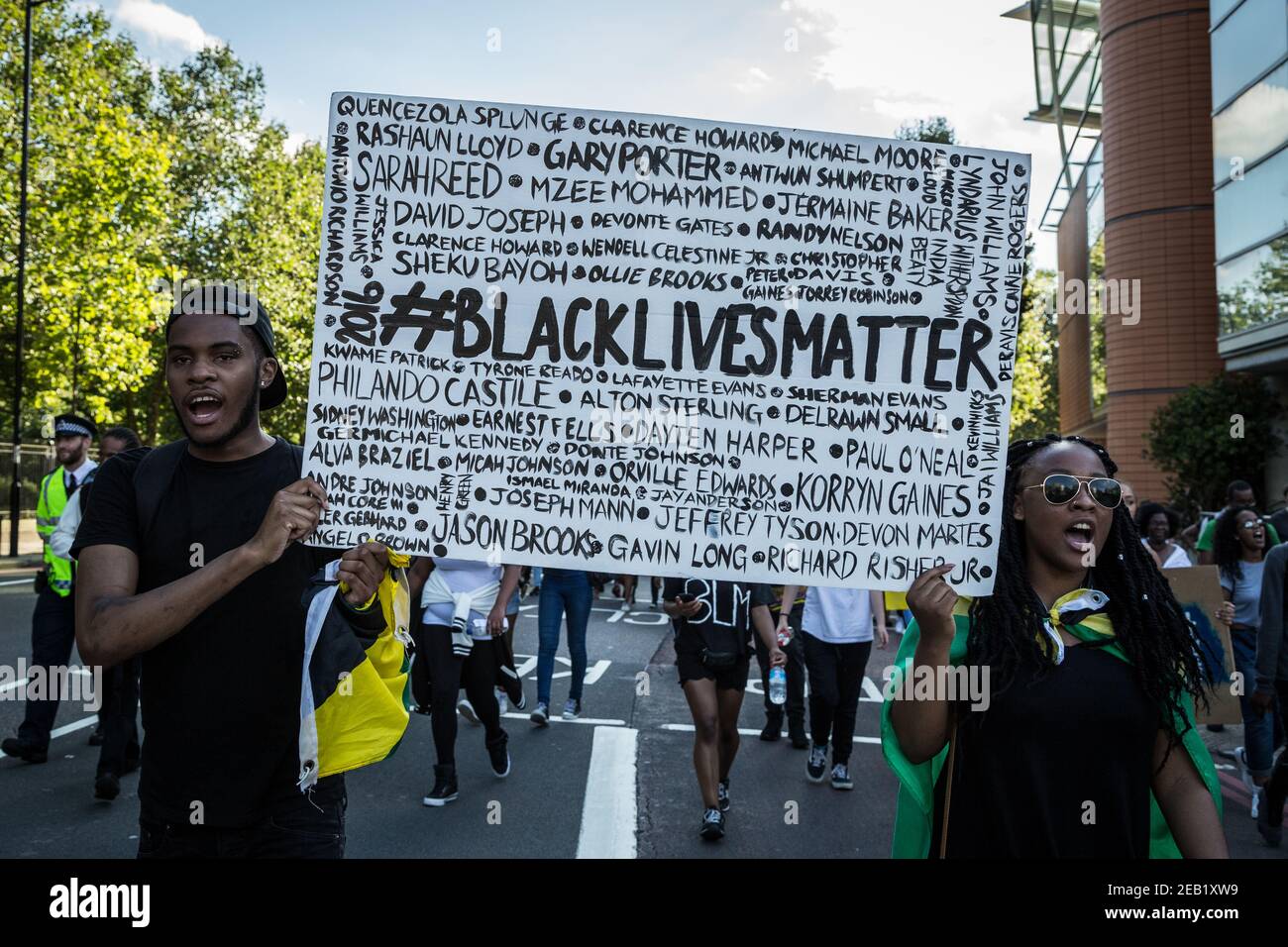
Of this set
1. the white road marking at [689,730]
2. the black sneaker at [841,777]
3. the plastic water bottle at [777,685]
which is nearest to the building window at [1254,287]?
the white road marking at [689,730]

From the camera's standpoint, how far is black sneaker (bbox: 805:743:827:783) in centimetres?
693

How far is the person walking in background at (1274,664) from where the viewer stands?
5516 mm

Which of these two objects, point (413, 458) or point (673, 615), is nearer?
point (413, 458)

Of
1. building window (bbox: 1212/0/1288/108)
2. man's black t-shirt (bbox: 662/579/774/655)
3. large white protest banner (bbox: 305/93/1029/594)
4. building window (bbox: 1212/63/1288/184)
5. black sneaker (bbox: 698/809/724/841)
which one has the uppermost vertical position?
building window (bbox: 1212/0/1288/108)

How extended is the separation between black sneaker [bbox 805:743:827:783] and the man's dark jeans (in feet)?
16.1

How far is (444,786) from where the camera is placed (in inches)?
239

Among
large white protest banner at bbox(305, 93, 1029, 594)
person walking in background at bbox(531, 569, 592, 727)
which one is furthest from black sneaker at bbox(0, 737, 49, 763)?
large white protest banner at bbox(305, 93, 1029, 594)

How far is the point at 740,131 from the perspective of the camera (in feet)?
9.17

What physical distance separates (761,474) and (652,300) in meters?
0.58

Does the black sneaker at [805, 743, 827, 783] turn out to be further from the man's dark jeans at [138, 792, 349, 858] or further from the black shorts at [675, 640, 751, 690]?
the man's dark jeans at [138, 792, 349, 858]

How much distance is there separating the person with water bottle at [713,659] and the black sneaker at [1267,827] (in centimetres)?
300
